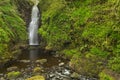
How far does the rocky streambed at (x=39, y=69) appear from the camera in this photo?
966 inches

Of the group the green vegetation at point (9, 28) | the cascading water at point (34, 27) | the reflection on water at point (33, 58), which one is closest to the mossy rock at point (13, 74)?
the reflection on water at point (33, 58)

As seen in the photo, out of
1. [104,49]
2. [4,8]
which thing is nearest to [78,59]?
[104,49]

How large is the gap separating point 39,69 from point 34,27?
14.3 metres

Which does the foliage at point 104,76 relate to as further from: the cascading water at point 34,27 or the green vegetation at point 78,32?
the cascading water at point 34,27

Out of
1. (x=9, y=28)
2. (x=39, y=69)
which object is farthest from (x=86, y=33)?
(x=9, y=28)

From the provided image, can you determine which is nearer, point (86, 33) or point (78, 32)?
point (86, 33)

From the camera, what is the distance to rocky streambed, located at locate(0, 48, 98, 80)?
2455 cm

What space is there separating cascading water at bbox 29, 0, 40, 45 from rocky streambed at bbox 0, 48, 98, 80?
562 centimetres

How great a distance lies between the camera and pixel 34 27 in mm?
39875

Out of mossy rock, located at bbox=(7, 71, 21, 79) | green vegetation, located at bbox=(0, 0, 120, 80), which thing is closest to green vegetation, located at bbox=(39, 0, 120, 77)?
green vegetation, located at bbox=(0, 0, 120, 80)

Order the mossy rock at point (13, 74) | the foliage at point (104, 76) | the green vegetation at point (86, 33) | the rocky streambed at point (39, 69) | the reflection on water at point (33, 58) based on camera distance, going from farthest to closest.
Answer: the reflection on water at point (33, 58) → the green vegetation at point (86, 33) → the mossy rock at point (13, 74) → the rocky streambed at point (39, 69) → the foliage at point (104, 76)

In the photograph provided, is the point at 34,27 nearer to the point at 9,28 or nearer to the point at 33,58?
the point at 9,28

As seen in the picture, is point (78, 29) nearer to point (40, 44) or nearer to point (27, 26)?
point (40, 44)

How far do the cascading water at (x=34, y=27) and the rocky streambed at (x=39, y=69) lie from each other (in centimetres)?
562
